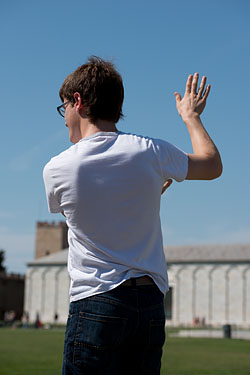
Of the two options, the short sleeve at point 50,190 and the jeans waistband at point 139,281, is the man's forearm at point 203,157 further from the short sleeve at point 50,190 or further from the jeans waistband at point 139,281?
the short sleeve at point 50,190

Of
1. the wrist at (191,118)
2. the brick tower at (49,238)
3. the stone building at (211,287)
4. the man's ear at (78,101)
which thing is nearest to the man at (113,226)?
the man's ear at (78,101)

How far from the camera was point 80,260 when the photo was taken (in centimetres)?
257

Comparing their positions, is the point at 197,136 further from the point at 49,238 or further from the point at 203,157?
the point at 49,238

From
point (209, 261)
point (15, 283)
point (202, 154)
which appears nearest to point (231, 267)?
point (209, 261)

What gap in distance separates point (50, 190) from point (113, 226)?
387 millimetres

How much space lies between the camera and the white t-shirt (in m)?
2.51

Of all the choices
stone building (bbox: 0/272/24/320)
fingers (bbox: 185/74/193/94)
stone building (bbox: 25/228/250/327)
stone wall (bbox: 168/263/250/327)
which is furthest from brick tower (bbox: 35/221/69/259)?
fingers (bbox: 185/74/193/94)

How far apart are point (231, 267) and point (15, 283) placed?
127 feet

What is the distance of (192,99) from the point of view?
295 cm

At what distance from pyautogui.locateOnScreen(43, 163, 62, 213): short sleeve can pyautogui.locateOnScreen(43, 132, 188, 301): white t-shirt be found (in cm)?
11

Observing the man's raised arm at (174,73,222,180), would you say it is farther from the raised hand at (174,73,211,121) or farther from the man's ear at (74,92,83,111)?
the man's ear at (74,92,83,111)

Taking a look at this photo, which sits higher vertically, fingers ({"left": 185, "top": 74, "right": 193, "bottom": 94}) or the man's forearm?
fingers ({"left": 185, "top": 74, "right": 193, "bottom": 94})

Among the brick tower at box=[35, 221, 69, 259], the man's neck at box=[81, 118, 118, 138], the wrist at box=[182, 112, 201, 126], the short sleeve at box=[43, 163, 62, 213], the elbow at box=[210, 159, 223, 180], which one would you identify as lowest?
the short sleeve at box=[43, 163, 62, 213]

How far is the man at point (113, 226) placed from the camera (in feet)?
8.05
